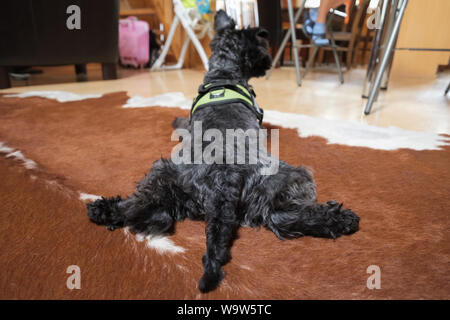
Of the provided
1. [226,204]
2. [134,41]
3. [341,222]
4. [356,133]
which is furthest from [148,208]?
[134,41]

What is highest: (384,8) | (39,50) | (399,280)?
(384,8)

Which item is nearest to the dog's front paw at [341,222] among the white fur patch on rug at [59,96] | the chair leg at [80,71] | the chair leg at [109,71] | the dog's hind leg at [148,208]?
the dog's hind leg at [148,208]

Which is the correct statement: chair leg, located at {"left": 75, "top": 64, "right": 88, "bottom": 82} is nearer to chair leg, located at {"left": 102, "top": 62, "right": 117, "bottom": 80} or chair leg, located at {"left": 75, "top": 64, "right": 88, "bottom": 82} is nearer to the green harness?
chair leg, located at {"left": 102, "top": 62, "right": 117, "bottom": 80}

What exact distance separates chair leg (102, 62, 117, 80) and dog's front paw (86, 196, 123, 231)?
3.72 meters

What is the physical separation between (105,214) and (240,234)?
46cm

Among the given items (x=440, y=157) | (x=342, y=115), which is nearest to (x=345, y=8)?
(x=342, y=115)

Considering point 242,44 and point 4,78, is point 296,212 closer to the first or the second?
point 242,44

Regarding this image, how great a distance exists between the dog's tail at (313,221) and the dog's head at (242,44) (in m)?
1.06

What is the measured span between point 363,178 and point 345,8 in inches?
164

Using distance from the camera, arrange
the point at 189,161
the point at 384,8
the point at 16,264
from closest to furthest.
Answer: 1. the point at 16,264
2. the point at 189,161
3. the point at 384,8

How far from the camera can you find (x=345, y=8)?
444 cm

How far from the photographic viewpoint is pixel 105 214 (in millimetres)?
966

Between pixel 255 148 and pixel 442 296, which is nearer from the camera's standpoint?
pixel 442 296

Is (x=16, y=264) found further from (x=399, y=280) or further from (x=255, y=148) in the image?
(x=399, y=280)
